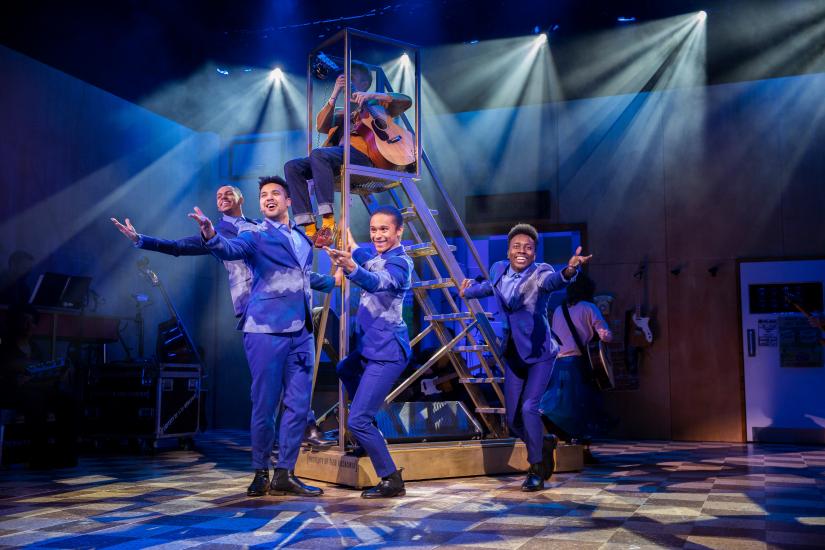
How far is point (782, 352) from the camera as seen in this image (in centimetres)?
916

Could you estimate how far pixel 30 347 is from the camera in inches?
295

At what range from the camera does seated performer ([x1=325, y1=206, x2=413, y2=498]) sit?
443 centimetres

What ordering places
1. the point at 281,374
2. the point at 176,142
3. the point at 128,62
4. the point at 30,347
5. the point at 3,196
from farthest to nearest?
the point at 176,142
the point at 128,62
the point at 3,196
the point at 30,347
the point at 281,374

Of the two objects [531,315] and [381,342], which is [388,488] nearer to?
[381,342]

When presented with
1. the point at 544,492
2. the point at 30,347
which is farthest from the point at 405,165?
the point at 30,347

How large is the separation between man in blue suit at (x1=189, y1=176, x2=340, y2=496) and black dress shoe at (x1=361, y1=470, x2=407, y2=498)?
0.31 meters

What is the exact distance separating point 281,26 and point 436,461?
20.7 feet

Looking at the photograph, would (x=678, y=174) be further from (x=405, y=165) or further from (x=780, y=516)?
(x=780, y=516)

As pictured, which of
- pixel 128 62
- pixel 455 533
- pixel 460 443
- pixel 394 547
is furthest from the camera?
pixel 128 62

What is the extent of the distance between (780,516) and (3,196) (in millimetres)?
8117

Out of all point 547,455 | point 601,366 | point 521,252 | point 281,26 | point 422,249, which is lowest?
point 547,455

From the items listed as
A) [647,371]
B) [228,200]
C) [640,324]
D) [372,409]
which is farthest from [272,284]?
[647,371]

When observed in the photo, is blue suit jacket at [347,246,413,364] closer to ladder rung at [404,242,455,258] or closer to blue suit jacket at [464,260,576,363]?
blue suit jacket at [464,260,576,363]

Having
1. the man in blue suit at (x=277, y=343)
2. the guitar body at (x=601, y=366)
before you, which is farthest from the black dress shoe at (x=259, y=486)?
the guitar body at (x=601, y=366)
